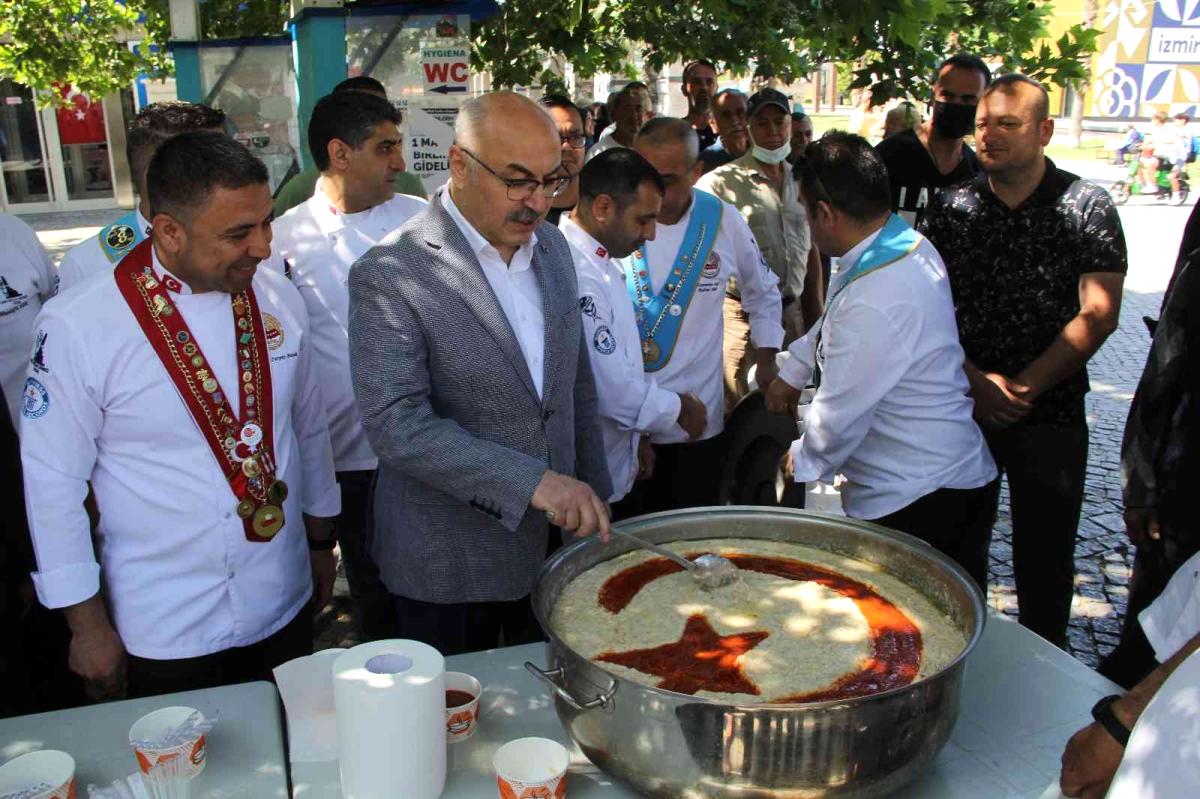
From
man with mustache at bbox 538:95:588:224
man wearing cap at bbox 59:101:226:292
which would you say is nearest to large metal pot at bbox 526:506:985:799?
man wearing cap at bbox 59:101:226:292

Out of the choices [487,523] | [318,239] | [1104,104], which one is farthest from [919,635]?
[1104,104]

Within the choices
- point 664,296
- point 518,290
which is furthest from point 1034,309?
point 518,290

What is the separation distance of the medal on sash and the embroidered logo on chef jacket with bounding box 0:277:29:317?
2529mm

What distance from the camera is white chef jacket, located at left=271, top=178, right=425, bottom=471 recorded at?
3586 mm

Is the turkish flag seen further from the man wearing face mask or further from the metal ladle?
the metal ladle

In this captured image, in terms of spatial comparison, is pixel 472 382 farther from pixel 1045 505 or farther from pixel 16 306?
pixel 1045 505

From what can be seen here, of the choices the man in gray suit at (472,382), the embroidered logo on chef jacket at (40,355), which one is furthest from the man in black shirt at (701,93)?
the embroidered logo on chef jacket at (40,355)

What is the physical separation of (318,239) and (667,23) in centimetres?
335

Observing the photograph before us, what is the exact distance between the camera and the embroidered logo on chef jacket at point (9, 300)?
325cm

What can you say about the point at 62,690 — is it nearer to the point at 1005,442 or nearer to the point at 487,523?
the point at 487,523

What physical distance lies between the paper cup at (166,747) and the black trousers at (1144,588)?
2303 millimetres

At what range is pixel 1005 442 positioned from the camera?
11.9 ft

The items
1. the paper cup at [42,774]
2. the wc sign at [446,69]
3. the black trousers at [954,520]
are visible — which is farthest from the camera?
the wc sign at [446,69]

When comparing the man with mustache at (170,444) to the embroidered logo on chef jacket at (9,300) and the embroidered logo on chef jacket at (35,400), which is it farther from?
the embroidered logo on chef jacket at (9,300)
